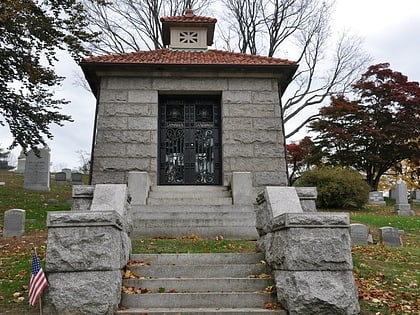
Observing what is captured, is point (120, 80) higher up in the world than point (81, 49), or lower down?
lower down

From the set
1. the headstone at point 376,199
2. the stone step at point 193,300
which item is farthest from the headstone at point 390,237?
the headstone at point 376,199

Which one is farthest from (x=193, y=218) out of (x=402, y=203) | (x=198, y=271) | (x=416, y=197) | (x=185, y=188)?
(x=416, y=197)

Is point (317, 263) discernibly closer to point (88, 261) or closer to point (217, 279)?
point (217, 279)

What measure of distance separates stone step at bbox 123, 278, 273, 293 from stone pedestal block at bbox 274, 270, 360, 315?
0.61 metres

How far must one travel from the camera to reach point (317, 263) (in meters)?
5.00

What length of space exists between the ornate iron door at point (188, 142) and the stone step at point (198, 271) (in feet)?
19.3

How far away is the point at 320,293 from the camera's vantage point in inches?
191

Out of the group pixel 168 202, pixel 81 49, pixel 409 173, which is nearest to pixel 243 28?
pixel 81 49

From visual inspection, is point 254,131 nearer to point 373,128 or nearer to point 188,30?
point 188,30

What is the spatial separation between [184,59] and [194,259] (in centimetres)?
701

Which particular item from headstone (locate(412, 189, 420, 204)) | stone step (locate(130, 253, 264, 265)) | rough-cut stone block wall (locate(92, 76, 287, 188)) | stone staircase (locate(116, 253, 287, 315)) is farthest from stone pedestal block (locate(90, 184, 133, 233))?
headstone (locate(412, 189, 420, 204))

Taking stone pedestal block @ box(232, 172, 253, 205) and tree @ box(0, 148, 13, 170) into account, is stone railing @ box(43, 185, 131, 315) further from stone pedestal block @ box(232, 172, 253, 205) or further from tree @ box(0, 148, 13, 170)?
tree @ box(0, 148, 13, 170)

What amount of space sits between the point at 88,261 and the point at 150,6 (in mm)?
22570

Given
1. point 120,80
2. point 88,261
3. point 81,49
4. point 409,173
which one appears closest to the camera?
point 88,261
